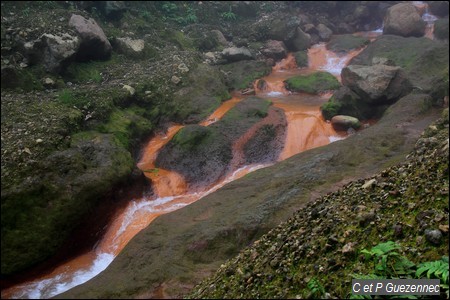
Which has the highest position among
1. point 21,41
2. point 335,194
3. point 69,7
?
point 69,7

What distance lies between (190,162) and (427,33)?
19984mm

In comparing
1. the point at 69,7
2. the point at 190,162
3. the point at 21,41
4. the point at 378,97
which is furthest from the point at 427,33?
the point at 21,41

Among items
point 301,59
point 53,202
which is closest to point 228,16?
point 301,59

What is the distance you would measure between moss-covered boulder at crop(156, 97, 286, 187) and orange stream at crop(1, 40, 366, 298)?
295mm

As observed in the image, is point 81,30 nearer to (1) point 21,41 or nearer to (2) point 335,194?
(1) point 21,41

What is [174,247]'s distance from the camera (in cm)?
760

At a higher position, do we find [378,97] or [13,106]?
[13,106]

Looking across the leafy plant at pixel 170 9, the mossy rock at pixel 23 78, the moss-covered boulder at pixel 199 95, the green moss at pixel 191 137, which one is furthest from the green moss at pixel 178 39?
the mossy rock at pixel 23 78

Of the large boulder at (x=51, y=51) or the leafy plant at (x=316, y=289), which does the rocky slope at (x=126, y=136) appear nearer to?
the large boulder at (x=51, y=51)

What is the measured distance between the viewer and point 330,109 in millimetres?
14852

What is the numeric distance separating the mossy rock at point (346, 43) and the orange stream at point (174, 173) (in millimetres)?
5980

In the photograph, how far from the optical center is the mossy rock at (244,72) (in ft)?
61.7

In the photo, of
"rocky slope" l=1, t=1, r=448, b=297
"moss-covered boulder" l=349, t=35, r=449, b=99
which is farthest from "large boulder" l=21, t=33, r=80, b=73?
"moss-covered boulder" l=349, t=35, r=449, b=99

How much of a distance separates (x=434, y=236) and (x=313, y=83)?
14.9 metres
